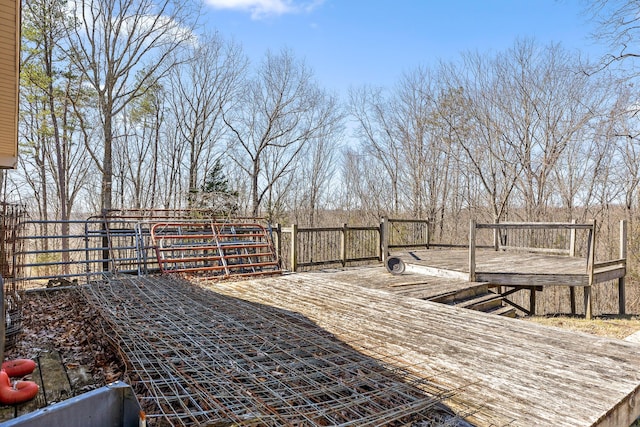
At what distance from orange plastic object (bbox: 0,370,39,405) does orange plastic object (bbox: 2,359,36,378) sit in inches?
14.7

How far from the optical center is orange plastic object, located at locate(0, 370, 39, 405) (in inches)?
90.0

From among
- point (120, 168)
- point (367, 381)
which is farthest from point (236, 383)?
point (120, 168)

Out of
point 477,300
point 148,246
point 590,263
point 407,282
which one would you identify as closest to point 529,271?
point 590,263

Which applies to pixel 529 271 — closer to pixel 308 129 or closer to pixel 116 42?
pixel 308 129

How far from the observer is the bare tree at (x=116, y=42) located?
12.6 meters

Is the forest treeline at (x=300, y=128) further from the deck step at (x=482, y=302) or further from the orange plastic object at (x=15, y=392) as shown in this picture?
the orange plastic object at (x=15, y=392)

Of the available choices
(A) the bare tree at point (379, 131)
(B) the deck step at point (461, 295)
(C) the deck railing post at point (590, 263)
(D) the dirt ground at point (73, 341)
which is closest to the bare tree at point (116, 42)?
(A) the bare tree at point (379, 131)

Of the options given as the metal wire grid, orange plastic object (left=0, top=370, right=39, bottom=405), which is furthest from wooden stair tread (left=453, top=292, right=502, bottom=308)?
orange plastic object (left=0, top=370, right=39, bottom=405)

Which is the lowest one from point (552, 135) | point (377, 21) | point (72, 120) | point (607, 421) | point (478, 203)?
point (607, 421)

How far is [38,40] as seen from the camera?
1222 cm

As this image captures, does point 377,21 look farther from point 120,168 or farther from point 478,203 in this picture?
point 120,168

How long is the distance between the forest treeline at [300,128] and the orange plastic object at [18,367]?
7919mm

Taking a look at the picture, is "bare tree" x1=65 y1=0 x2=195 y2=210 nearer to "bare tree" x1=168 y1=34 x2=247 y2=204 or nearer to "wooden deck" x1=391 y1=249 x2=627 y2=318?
"bare tree" x1=168 y1=34 x2=247 y2=204

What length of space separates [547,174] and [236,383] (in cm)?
1335
